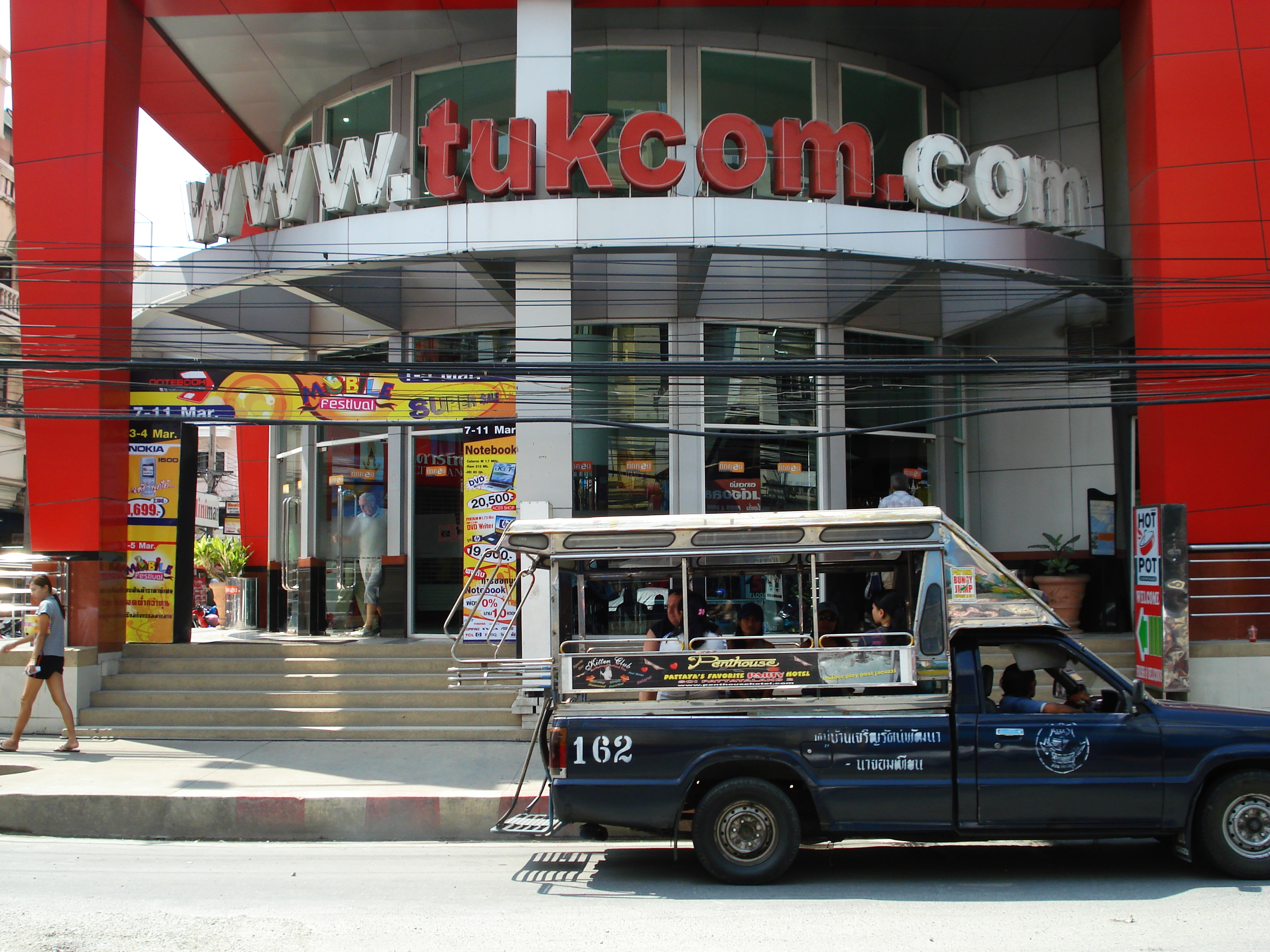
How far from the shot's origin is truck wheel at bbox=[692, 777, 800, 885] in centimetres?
625

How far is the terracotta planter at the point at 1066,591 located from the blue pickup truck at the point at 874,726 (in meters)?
7.99

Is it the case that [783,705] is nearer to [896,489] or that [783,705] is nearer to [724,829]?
[724,829]

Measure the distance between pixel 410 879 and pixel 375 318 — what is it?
993cm

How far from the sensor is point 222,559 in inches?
851

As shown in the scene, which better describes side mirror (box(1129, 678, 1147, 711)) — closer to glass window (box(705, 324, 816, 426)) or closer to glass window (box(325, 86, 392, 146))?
glass window (box(705, 324, 816, 426))

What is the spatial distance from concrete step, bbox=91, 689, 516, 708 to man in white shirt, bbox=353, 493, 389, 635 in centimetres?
335

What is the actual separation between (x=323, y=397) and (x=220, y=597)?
14.2 meters

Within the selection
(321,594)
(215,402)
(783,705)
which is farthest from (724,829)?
(321,594)

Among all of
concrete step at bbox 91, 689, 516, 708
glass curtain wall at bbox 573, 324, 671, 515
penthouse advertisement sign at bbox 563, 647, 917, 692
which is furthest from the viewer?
glass curtain wall at bbox 573, 324, 671, 515

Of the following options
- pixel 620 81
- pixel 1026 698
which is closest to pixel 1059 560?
pixel 1026 698

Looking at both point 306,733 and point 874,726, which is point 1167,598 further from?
point 306,733

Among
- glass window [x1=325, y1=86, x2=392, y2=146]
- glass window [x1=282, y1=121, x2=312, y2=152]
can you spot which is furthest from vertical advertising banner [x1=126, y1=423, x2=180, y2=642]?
glass window [x1=282, y1=121, x2=312, y2=152]

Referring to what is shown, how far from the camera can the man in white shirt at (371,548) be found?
15133 mm

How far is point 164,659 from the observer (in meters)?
12.5
